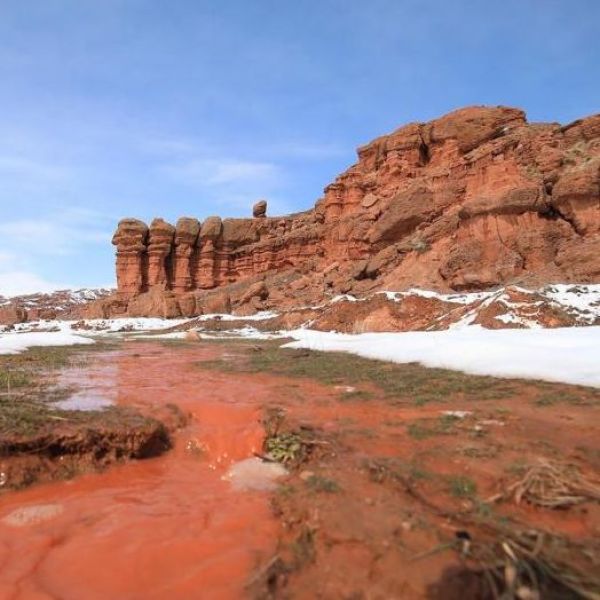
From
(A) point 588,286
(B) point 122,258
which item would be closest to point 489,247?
(A) point 588,286

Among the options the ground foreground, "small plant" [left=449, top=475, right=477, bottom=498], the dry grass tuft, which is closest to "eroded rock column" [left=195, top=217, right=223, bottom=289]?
the ground foreground

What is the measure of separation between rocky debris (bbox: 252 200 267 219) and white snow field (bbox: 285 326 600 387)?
161 ft

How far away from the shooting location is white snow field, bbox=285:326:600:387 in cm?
745

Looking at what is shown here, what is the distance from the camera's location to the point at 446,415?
5688 millimetres

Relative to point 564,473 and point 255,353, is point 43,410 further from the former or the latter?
point 255,353

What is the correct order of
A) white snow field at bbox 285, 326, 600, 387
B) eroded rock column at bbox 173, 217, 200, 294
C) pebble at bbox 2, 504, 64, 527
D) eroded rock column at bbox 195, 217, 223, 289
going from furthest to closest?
eroded rock column at bbox 195, 217, 223, 289 → eroded rock column at bbox 173, 217, 200, 294 → white snow field at bbox 285, 326, 600, 387 → pebble at bbox 2, 504, 64, 527

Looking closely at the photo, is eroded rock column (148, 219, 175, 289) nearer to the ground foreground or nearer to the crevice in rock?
the crevice in rock

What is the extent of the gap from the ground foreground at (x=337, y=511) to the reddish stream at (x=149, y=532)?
0.04ft

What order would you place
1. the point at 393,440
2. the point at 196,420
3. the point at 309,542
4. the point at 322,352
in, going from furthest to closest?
the point at 322,352
the point at 196,420
the point at 393,440
the point at 309,542

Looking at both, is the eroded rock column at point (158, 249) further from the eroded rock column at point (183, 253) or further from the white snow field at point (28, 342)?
the white snow field at point (28, 342)

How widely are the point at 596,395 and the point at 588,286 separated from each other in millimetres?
14088

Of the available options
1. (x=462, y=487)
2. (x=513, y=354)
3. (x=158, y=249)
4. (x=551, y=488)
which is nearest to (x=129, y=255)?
(x=158, y=249)

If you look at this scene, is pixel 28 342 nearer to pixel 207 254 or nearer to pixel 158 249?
pixel 158 249

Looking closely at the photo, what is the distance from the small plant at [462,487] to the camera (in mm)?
3528
